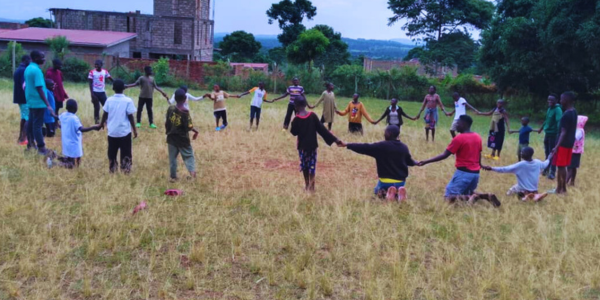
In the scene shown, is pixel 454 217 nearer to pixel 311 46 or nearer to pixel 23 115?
pixel 23 115

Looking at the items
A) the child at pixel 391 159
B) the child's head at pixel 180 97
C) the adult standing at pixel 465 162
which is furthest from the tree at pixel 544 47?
the child's head at pixel 180 97

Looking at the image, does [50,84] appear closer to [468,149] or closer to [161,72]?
[468,149]

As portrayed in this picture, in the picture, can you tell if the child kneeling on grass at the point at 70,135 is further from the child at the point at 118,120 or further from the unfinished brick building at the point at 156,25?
the unfinished brick building at the point at 156,25

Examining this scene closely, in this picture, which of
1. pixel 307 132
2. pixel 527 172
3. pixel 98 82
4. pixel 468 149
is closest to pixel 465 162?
pixel 468 149

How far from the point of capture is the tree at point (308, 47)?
1745 inches

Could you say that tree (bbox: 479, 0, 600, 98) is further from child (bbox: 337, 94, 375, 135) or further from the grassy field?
the grassy field

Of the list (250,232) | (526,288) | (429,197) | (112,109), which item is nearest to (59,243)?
(250,232)

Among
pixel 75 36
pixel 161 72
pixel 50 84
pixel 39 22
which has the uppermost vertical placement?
pixel 39 22

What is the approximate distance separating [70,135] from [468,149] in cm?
648

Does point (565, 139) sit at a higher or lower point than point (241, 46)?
lower

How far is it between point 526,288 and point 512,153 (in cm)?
939

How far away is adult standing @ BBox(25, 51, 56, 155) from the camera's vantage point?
9.59 metres

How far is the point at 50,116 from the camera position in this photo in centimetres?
1198

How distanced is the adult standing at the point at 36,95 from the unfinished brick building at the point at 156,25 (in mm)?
42171
